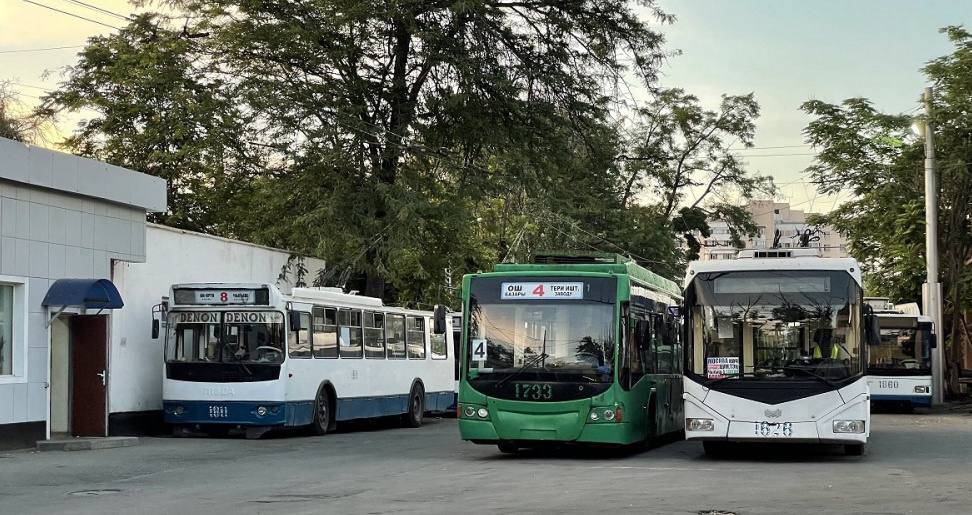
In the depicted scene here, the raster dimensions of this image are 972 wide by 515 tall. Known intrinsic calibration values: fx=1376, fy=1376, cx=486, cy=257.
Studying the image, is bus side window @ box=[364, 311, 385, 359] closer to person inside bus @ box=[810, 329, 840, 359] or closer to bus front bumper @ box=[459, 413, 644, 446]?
bus front bumper @ box=[459, 413, 644, 446]

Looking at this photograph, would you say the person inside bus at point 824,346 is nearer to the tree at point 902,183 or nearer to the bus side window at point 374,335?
the bus side window at point 374,335

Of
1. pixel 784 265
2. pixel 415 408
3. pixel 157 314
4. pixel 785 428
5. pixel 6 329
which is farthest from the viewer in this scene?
pixel 415 408

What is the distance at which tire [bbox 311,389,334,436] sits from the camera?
25672mm

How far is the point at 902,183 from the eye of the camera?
42656 mm

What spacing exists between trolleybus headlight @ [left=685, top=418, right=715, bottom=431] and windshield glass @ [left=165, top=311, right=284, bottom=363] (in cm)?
865

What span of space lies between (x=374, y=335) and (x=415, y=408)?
2.94 meters

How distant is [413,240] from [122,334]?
27.5 ft

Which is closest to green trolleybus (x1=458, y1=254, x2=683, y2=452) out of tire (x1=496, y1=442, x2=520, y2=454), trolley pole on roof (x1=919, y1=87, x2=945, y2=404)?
tire (x1=496, y1=442, x2=520, y2=454)

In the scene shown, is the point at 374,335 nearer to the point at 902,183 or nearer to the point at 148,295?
the point at 148,295

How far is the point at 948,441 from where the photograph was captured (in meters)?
22.9

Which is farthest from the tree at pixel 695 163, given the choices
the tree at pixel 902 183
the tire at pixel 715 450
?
the tire at pixel 715 450

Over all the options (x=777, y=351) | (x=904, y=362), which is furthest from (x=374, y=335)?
(x=904, y=362)

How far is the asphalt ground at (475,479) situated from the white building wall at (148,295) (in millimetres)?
2086

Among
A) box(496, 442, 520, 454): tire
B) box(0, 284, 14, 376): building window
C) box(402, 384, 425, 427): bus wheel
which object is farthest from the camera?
box(402, 384, 425, 427): bus wheel
